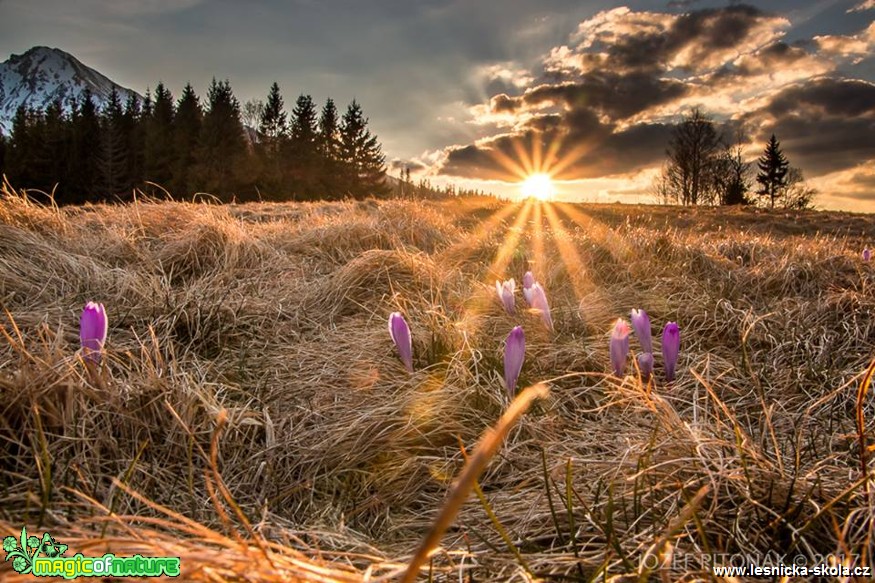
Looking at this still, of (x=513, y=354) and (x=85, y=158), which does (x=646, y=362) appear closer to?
(x=513, y=354)

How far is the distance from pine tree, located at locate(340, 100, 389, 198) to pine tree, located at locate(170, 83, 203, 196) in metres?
10.6

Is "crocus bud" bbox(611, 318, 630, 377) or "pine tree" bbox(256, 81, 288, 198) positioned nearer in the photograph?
"crocus bud" bbox(611, 318, 630, 377)

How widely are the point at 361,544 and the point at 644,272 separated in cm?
274

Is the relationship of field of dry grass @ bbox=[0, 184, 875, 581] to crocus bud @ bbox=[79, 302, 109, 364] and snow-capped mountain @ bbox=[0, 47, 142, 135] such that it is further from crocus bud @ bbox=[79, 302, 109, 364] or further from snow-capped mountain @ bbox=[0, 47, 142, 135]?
snow-capped mountain @ bbox=[0, 47, 142, 135]

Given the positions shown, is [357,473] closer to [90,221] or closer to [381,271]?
[381,271]

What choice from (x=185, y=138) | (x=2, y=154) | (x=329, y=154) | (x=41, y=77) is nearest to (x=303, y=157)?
(x=329, y=154)

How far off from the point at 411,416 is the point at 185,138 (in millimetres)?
41844

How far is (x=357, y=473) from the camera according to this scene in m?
1.39

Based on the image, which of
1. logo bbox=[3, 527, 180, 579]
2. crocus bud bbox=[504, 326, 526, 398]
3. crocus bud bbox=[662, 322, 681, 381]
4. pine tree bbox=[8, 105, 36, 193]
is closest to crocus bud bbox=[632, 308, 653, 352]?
crocus bud bbox=[662, 322, 681, 381]

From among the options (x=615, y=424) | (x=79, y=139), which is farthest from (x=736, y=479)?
(x=79, y=139)

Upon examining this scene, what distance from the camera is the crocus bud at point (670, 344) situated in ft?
5.17

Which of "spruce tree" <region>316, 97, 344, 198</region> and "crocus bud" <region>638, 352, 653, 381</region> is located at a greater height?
"spruce tree" <region>316, 97, 344, 198</region>

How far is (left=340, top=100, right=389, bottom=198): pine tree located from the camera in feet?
125

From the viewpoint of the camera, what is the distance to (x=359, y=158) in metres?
38.3
